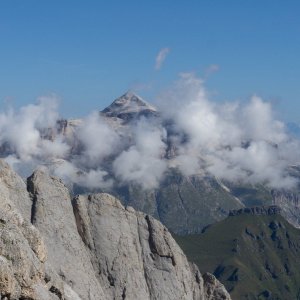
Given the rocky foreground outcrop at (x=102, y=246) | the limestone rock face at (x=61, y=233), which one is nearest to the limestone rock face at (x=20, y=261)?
the rocky foreground outcrop at (x=102, y=246)

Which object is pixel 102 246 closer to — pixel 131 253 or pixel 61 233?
pixel 131 253

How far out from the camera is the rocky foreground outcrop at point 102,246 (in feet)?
242

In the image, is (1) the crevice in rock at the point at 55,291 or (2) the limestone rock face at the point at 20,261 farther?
(1) the crevice in rock at the point at 55,291

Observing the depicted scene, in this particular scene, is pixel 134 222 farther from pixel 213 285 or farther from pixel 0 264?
pixel 0 264

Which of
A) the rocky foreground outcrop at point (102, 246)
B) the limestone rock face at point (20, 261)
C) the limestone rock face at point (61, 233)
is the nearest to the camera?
the limestone rock face at point (20, 261)

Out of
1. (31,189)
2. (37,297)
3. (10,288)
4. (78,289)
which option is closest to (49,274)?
(37,297)

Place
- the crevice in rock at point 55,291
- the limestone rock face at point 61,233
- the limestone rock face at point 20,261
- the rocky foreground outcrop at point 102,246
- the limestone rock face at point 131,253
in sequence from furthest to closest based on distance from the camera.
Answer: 1. the limestone rock face at point 131,253
2. the rocky foreground outcrop at point 102,246
3. the limestone rock face at point 61,233
4. the crevice in rock at point 55,291
5. the limestone rock face at point 20,261

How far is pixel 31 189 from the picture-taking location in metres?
78.3

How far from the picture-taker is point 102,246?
266 feet

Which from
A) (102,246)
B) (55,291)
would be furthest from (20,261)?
(102,246)

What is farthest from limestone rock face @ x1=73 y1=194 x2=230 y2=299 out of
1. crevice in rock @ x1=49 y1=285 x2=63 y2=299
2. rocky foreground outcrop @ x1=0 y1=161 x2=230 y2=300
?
crevice in rock @ x1=49 y1=285 x2=63 y2=299

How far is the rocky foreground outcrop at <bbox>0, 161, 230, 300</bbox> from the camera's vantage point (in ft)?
242

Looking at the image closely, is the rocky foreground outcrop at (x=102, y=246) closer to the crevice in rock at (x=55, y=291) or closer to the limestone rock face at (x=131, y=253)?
the limestone rock face at (x=131, y=253)

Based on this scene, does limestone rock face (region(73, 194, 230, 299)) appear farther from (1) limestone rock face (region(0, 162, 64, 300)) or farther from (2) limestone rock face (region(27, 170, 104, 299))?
(1) limestone rock face (region(0, 162, 64, 300))
